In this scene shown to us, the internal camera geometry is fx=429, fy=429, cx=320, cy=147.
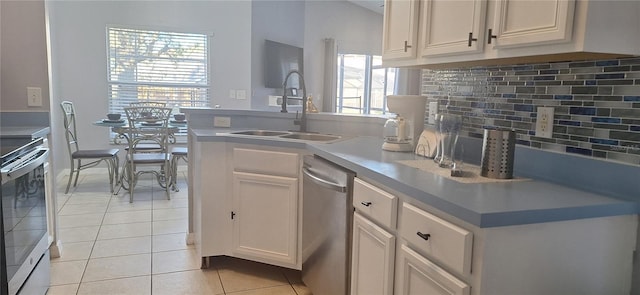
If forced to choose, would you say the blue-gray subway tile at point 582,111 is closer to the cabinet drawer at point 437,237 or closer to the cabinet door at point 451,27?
the cabinet door at point 451,27

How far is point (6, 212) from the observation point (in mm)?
1773

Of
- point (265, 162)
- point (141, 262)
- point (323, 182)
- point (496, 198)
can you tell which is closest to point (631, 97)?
point (496, 198)

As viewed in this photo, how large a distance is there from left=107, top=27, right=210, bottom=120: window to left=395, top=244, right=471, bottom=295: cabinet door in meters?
5.15

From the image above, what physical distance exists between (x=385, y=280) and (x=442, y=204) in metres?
0.47

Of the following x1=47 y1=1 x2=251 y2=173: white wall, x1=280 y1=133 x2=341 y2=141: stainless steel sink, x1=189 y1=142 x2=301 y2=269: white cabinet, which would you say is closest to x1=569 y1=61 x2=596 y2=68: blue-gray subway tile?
x1=189 y1=142 x2=301 y2=269: white cabinet

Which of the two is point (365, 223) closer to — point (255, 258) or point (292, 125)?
point (255, 258)

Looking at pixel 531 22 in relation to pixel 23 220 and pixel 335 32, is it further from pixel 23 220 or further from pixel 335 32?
pixel 335 32

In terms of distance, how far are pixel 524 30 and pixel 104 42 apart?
18.0 feet

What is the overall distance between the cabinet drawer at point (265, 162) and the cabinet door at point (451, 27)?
90 cm

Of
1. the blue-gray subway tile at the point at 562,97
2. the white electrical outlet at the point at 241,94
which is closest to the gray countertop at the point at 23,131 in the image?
the blue-gray subway tile at the point at 562,97

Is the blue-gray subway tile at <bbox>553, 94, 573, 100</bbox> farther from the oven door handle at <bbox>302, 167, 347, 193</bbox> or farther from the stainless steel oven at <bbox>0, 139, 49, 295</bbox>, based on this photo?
the stainless steel oven at <bbox>0, 139, 49, 295</bbox>

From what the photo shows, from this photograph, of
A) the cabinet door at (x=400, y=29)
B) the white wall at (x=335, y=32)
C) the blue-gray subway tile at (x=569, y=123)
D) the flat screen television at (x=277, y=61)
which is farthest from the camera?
the white wall at (x=335, y=32)

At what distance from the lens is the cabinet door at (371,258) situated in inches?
59.3

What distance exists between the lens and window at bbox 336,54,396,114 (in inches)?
275
